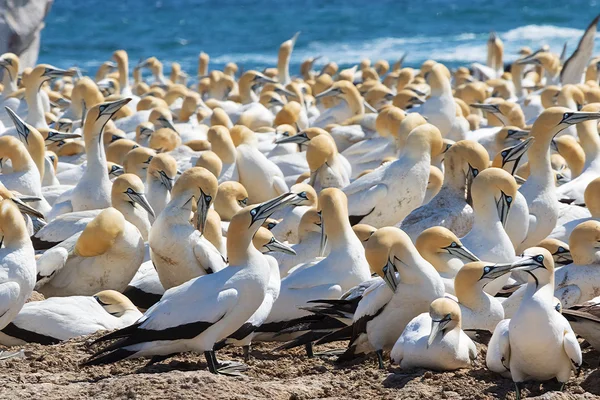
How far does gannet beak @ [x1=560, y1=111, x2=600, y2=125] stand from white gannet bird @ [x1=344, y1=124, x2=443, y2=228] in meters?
0.99

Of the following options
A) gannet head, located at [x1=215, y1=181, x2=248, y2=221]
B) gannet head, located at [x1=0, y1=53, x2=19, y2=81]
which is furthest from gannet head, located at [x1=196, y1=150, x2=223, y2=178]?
gannet head, located at [x1=0, y1=53, x2=19, y2=81]

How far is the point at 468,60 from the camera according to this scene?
3216 cm

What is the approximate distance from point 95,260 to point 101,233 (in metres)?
0.22

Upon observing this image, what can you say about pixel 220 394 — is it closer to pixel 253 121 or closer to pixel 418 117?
pixel 418 117

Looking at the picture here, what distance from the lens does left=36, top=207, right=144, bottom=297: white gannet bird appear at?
730 cm

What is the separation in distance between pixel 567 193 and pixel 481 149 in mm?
1308

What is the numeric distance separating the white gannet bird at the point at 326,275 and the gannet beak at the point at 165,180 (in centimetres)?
198

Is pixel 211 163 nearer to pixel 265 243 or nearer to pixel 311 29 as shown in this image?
pixel 265 243

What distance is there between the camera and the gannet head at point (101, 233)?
7.29 m

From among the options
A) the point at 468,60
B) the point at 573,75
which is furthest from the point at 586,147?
the point at 468,60

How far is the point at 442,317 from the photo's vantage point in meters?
5.30

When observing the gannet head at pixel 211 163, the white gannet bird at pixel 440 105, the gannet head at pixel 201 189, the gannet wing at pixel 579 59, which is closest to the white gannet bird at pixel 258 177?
the gannet head at pixel 211 163

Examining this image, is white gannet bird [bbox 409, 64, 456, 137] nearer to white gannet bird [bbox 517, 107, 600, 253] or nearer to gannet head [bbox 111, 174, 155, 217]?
white gannet bird [bbox 517, 107, 600, 253]

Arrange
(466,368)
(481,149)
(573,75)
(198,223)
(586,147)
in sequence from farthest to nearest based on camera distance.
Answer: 1. (573,75)
2. (586,147)
3. (481,149)
4. (198,223)
5. (466,368)
